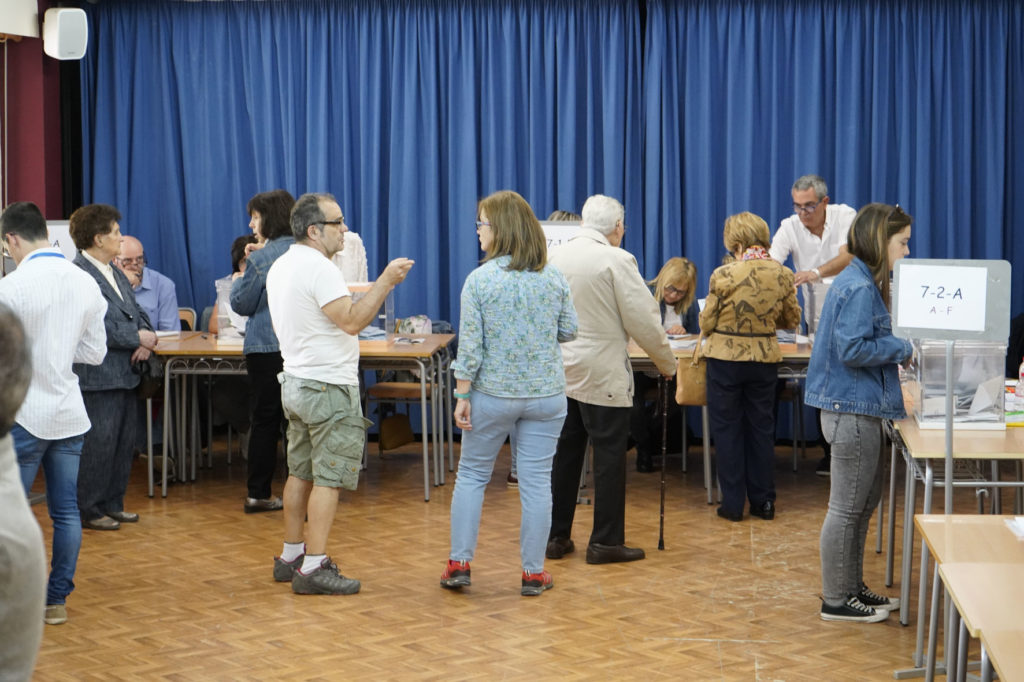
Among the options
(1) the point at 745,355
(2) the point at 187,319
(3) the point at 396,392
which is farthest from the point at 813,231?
(2) the point at 187,319

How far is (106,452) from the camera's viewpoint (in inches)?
215

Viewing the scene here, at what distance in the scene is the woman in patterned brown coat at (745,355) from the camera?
5406 millimetres

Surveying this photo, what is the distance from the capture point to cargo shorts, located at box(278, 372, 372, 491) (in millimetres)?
4273

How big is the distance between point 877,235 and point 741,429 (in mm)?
2006

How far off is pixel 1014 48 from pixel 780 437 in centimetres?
273

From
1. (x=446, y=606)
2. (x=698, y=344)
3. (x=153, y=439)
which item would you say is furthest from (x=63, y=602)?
(x=698, y=344)

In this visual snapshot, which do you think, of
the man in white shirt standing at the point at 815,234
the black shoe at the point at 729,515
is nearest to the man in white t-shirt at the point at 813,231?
the man in white shirt standing at the point at 815,234

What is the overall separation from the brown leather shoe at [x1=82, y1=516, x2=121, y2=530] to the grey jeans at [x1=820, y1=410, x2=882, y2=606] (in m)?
3.14

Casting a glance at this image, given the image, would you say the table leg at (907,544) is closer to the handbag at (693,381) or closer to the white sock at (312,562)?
the handbag at (693,381)

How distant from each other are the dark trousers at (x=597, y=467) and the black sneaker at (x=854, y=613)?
99 cm

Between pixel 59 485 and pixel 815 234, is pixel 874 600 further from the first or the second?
pixel 815 234

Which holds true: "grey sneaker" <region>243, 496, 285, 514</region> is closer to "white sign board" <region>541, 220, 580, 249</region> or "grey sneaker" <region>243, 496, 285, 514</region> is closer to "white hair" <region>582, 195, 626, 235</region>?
"white sign board" <region>541, 220, 580, 249</region>

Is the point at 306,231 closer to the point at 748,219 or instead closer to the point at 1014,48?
the point at 748,219

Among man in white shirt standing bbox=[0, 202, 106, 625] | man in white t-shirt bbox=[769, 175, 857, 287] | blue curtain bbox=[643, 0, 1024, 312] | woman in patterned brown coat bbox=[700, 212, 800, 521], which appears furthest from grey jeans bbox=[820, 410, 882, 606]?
blue curtain bbox=[643, 0, 1024, 312]
